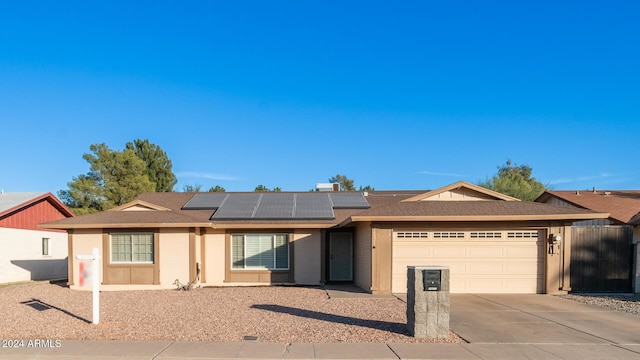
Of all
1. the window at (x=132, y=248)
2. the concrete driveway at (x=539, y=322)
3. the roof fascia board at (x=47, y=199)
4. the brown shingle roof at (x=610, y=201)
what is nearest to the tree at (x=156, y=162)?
the roof fascia board at (x=47, y=199)

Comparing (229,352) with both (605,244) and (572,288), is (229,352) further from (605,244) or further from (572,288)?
(605,244)

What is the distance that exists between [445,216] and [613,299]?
5521 millimetres

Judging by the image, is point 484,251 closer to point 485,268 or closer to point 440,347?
point 485,268

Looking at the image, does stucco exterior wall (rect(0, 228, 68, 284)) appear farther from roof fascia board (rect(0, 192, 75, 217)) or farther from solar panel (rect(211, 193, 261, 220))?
solar panel (rect(211, 193, 261, 220))

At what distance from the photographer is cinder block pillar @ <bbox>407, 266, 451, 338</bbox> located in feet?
27.0

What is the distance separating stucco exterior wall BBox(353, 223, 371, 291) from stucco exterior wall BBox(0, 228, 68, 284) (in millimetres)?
15564

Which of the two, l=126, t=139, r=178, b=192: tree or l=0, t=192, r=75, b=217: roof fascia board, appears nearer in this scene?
l=0, t=192, r=75, b=217: roof fascia board

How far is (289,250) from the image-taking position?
56.5 ft

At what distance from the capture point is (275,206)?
1917cm

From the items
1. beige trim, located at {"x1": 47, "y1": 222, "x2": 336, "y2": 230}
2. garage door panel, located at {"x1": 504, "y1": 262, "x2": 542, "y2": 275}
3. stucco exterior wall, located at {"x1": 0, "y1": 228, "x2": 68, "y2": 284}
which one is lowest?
stucco exterior wall, located at {"x1": 0, "y1": 228, "x2": 68, "y2": 284}

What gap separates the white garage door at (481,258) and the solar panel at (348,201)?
4.89 m

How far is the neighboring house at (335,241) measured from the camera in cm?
1430

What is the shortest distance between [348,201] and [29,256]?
51.6ft

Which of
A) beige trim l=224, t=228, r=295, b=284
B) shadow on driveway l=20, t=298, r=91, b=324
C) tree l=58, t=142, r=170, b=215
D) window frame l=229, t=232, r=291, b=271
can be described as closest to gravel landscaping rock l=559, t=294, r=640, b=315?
beige trim l=224, t=228, r=295, b=284
